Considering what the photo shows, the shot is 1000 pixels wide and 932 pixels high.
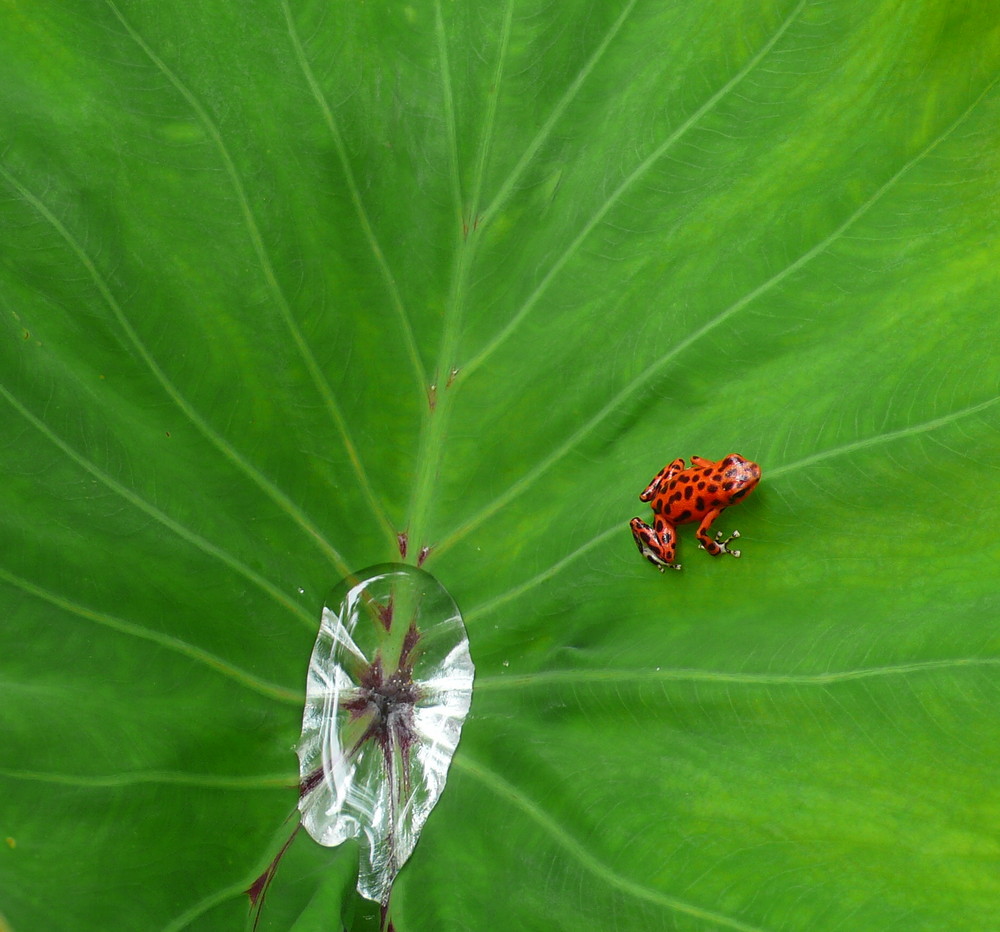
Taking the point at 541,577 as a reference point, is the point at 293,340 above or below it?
above

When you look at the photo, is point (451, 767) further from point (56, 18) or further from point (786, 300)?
point (56, 18)

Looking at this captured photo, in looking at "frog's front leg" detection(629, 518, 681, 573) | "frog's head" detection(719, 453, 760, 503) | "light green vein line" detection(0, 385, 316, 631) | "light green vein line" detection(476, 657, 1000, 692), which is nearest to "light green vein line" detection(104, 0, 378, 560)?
"light green vein line" detection(0, 385, 316, 631)

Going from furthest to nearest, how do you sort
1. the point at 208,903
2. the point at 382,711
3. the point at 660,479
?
1. the point at 382,711
2. the point at 660,479
3. the point at 208,903

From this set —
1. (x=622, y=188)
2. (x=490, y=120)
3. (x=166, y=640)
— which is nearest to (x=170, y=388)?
(x=166, y=640)

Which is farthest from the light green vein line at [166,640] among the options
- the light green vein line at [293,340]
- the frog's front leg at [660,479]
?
the frog's front leg at [660,479]

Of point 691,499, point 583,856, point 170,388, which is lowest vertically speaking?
point 583,856

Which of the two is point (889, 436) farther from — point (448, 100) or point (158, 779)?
point (158, 779)
